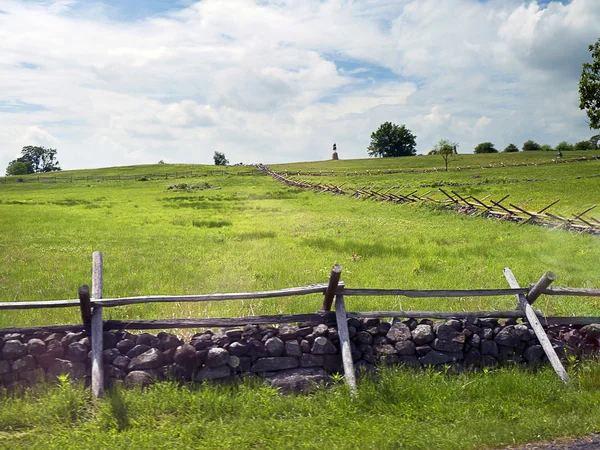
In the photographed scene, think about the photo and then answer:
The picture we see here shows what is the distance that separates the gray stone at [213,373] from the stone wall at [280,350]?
14 mm

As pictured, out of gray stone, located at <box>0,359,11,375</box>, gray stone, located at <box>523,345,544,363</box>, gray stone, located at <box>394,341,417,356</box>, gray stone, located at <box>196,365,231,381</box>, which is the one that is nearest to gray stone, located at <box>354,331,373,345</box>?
gray stone, located at <box>394,341,417,356</box>

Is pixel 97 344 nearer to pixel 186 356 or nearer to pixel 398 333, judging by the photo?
pixel 186 356

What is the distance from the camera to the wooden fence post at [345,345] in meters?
7.09

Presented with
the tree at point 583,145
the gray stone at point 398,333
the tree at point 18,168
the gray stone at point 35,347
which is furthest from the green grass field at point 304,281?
the tree at point 18,168

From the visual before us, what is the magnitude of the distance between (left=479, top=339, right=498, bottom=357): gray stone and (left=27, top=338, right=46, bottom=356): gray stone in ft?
21.4

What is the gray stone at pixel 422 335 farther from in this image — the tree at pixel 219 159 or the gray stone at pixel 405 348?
the tree at pixel 219 159

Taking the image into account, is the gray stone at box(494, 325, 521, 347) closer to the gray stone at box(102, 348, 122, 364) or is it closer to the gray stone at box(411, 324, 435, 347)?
the gray stone at box(411, 324, 435, 347)

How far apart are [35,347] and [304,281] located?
21.4 ft

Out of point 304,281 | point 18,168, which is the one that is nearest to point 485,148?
point 18,168

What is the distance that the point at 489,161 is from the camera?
88438 mm

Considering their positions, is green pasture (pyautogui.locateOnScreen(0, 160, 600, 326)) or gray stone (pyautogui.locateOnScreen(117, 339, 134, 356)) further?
green pasture (pyautogui.locateOnScreen(0, 160, 600, 326))

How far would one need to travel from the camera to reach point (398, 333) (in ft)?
26.3

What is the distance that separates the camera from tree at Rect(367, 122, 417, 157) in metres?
140

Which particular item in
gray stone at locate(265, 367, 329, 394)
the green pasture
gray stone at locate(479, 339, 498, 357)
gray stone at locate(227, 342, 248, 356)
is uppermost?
the green pasture
